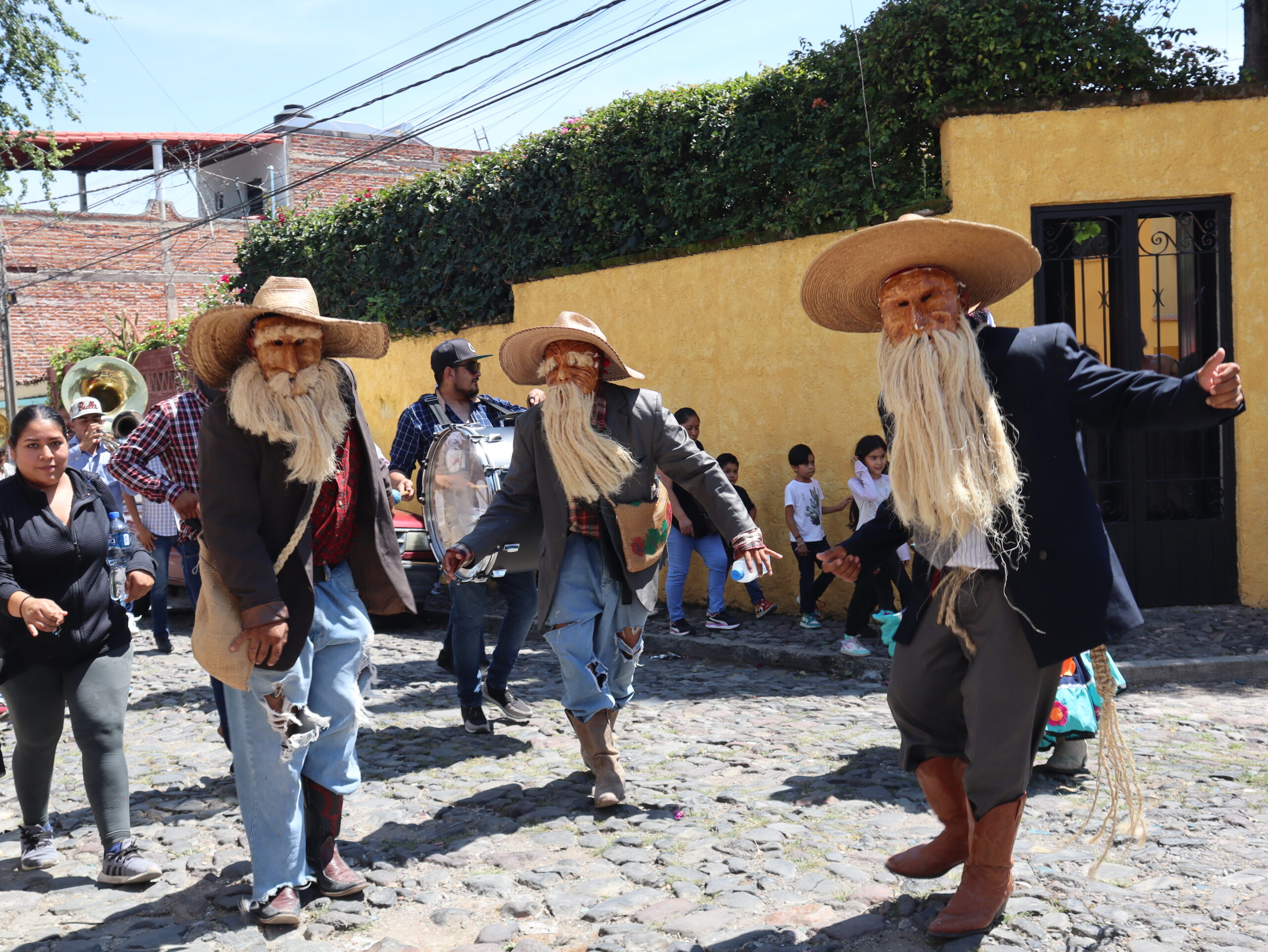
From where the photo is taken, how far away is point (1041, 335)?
3.44 m

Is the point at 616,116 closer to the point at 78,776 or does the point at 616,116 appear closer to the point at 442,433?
the point at 442,433

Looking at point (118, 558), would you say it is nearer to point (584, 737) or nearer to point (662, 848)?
point (584, 737)

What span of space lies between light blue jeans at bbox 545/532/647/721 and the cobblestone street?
493mm

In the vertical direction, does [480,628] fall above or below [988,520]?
below

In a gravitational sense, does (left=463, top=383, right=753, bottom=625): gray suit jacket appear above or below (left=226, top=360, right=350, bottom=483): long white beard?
below

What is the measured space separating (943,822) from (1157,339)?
709 centimetres

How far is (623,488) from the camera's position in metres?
4.93

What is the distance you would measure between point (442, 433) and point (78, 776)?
99.8 inches

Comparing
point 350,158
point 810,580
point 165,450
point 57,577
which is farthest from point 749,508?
point 350,158

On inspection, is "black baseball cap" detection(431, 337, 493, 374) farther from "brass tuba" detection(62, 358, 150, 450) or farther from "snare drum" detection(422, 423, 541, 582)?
"brass tuba" detection(62, 358, 150, 450)

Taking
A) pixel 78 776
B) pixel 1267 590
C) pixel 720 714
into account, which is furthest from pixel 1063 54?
pixel 78 776

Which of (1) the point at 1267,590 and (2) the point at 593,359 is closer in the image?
(2) the point at 593,359

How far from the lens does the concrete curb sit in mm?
7426

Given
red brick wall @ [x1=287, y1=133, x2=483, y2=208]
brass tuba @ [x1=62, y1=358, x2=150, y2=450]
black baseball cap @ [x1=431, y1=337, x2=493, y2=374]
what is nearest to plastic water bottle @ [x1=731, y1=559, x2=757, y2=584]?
black baseball cap @ [x1=431, y1=337, x2=493, y2=374]
